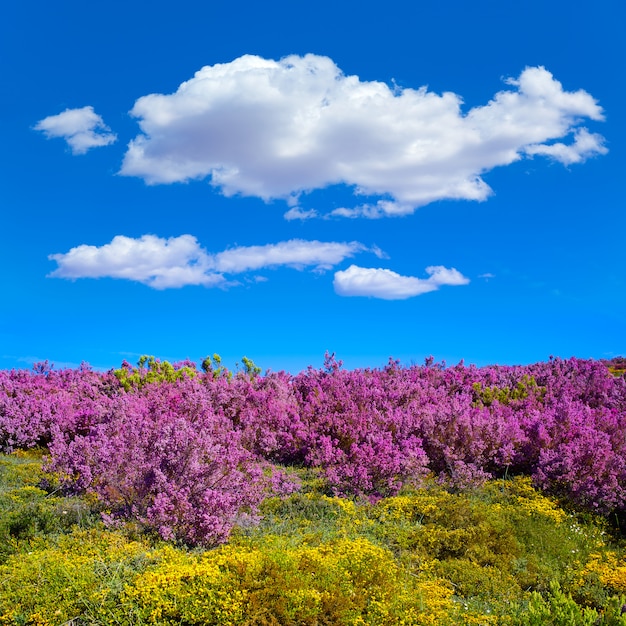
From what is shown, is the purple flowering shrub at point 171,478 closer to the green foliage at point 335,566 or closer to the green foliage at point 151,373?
the green foliage at point 335,566

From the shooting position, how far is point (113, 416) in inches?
422

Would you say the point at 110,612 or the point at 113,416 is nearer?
the point at 110,612

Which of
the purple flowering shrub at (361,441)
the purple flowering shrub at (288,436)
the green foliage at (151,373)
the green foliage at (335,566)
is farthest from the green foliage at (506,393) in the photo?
the green foliage at (151,373)

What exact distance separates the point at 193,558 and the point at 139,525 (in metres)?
1.32

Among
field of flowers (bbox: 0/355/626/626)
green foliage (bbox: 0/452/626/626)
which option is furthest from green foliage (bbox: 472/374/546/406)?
green foliage (bbox: 0/452/626/626)

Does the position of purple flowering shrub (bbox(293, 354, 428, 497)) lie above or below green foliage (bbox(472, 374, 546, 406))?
below

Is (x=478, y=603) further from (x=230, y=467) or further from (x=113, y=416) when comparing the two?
(x=113, y=416)

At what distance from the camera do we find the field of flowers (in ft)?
17.2

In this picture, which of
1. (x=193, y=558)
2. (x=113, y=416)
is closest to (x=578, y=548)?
(x=193, y=558)

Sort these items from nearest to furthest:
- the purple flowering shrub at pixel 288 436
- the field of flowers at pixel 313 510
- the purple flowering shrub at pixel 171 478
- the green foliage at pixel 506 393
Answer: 1. the field of flowers at pixel 313 510
2. the purple flowering shrub at pixel 171 478
3. the purple flowering shrub at pixel 288 436
4. the green foliage at pixel 506 393

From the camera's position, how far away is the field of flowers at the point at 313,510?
5254mm

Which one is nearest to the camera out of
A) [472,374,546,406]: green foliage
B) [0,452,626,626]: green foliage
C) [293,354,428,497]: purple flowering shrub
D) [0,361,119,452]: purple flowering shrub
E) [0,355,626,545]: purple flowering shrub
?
[0,452,626,626]: green foliage

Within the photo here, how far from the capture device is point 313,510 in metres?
8.31

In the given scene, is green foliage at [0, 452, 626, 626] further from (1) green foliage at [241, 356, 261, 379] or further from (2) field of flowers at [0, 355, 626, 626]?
(1) green foliage at [241, 356, 261, 379]
